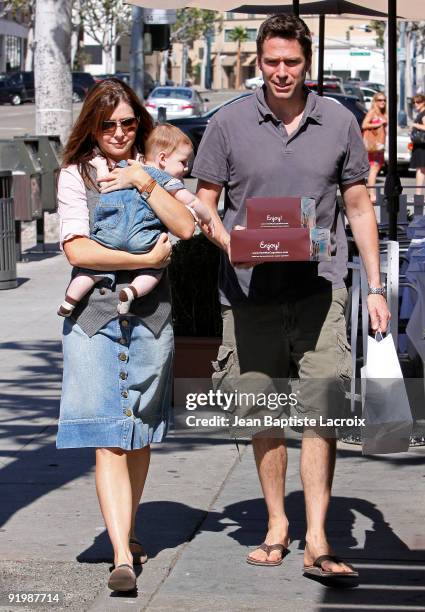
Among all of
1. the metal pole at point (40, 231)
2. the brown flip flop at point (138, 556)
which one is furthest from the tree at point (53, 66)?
the brown flip flop at point (138, 556)

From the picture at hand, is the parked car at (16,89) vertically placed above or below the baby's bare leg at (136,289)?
below

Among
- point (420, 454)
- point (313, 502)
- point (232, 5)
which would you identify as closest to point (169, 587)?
point (313, 502)

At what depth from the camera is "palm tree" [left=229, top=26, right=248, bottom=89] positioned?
5217 inches

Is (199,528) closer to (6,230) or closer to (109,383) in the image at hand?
(109,383)

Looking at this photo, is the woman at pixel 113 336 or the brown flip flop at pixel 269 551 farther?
the brown flip flop at pixel 269 551

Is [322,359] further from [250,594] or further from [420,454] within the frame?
[420,454]

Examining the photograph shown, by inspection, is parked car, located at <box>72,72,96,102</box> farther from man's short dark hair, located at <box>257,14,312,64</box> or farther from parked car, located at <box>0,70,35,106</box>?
man's short dark hair, located at <box>257,14,312,64</box>

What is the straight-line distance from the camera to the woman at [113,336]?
4.62 metres

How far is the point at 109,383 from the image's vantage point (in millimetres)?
4641

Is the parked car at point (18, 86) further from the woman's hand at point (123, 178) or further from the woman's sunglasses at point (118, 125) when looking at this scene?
the woman's hand at point (123, 178)

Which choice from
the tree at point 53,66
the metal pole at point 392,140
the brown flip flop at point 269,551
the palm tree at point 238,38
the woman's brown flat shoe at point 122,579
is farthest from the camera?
the palm tree at point 238,38

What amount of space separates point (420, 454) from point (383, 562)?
183cm

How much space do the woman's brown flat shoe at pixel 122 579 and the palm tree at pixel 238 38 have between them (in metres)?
130

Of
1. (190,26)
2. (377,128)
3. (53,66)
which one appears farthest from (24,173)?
(190,26)
